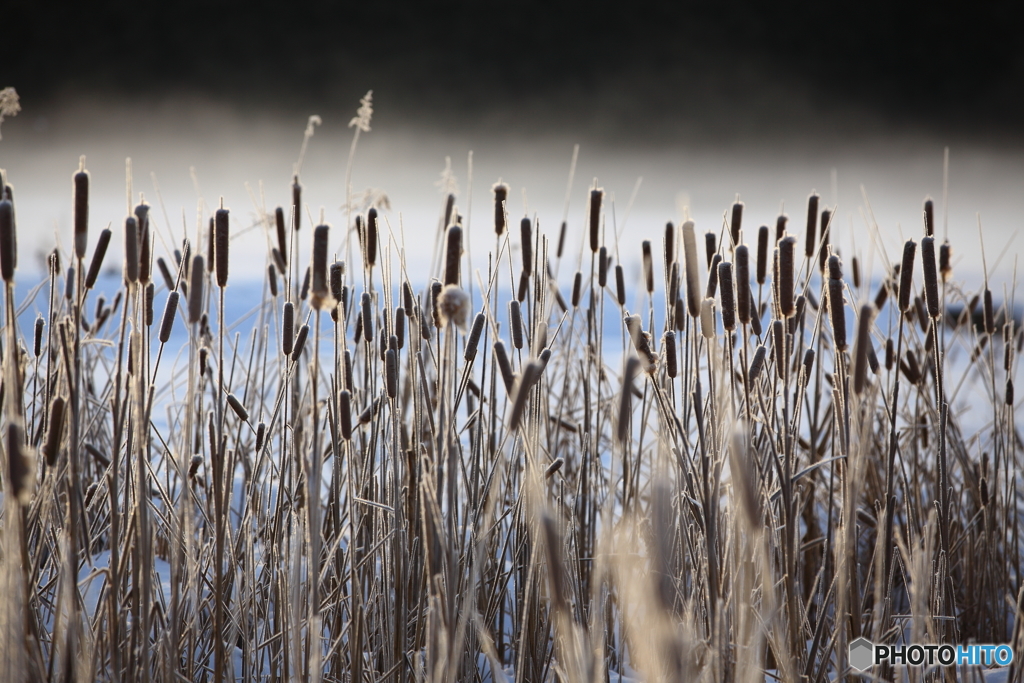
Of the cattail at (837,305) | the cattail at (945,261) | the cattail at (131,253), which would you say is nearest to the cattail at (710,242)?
the cattail at (837,305)

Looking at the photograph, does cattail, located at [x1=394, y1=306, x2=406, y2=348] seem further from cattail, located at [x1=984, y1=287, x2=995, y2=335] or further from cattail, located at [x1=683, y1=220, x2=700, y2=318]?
cattail, located at [x1=984, y1=287, x2=995, y2=335]

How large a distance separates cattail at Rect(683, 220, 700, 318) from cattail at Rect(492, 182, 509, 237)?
1.37ft

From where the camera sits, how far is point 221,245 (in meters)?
0.93

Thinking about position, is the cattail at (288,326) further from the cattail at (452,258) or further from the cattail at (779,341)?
the cattail at (779,341)

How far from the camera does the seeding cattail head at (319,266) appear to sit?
0.76m

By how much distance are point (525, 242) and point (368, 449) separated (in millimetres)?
459

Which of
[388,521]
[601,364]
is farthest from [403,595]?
[601,364]

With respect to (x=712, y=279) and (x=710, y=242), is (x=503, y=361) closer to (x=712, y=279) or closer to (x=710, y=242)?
(x=712, y=279)

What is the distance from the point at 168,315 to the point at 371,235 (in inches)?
12.8

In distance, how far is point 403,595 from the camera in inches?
44.8

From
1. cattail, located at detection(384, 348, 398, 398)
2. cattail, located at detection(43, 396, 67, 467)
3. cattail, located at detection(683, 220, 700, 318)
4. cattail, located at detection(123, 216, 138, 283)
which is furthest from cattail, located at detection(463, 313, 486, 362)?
cattail, located at detection(43, 396, 67, 467)

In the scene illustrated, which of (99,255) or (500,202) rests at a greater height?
(500,202)

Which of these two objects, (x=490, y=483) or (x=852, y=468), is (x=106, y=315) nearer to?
(x=490, y=483)

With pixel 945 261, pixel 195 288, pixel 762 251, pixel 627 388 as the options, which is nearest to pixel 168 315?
pixel 195 288
